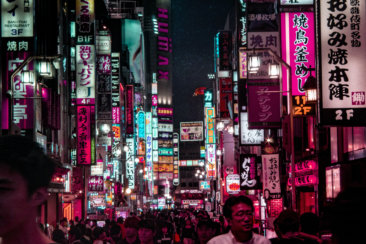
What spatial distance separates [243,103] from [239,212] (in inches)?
1121

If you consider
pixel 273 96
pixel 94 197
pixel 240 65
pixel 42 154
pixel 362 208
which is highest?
pixel 240 65

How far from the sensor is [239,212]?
6.82 metres

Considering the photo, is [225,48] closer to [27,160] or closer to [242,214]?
[242,214]

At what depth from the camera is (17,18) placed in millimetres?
25547

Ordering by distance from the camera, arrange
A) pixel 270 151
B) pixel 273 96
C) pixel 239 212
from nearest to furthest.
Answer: pixel 239 212 < pixel 273 96 < pixel 270 151

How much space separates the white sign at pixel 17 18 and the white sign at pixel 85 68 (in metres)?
12.7

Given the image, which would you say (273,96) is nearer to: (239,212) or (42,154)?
(239,212)

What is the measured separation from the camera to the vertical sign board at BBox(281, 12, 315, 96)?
2223 centimetres

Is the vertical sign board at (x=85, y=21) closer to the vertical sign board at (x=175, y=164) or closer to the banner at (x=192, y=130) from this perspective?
the vertical sign board at (x=175, y=164)

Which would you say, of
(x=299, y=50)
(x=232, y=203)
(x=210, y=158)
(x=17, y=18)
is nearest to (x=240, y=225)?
(x=232, y=203)

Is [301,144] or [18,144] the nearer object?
[18,144]

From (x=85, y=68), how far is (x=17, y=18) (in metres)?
13.0

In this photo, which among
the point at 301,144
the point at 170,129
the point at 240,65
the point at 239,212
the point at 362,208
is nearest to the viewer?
the point at 362,208

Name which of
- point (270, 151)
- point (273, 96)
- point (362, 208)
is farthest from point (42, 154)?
point (270, 151)
